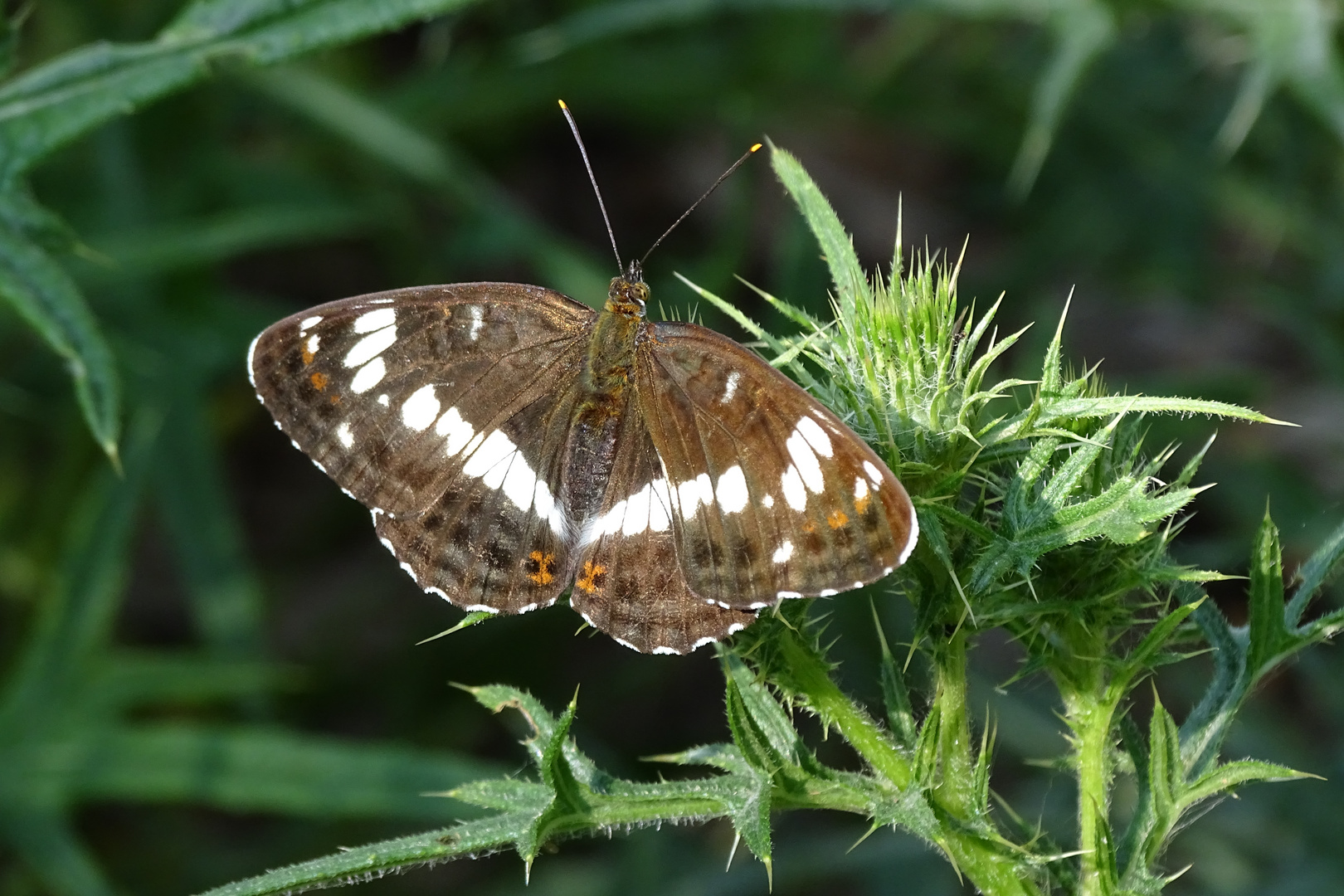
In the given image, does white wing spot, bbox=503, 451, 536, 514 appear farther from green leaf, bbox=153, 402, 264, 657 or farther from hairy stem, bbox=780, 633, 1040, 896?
green leaf, bbox=153, 402, 264, 657

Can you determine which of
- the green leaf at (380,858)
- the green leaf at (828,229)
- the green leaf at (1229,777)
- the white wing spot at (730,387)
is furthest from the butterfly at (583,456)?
the green leaf at (1229,777)

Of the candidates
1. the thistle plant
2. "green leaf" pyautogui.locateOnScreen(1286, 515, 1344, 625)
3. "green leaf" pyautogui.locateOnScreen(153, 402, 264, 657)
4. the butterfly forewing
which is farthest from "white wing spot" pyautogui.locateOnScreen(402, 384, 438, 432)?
"green leaf" pyautogui.locateOnScreen(153, 402, 264, 657)

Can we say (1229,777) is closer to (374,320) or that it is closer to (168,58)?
(374,320)

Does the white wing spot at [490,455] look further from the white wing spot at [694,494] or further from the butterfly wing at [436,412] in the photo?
the white wing spot at [694,494]

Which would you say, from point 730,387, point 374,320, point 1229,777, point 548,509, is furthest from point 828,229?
point 1229,777

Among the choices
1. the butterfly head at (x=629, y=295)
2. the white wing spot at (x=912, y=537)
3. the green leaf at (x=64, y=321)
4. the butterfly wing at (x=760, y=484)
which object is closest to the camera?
the white wing spot at (x=912, y=537)
